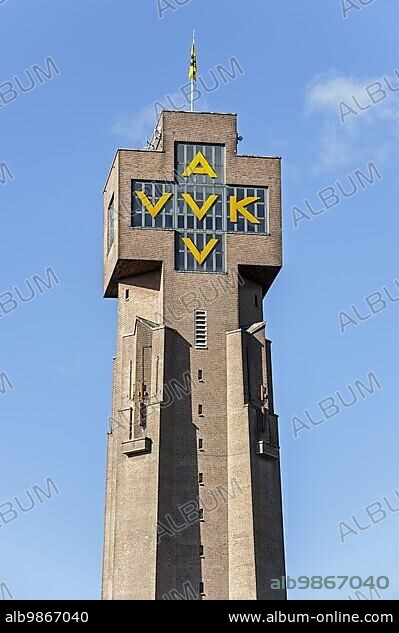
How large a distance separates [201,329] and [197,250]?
12.8ft

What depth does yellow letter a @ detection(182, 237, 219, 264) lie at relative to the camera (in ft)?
227

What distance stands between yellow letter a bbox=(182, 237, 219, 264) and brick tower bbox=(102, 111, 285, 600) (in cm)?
7

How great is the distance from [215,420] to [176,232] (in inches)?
362

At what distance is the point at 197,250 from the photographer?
228 feet

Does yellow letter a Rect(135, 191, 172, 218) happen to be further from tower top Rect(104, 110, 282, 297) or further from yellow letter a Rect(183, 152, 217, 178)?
yellow letter a Rect(183, 152, 217, 178)

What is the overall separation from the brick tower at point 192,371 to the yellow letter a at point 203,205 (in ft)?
0.15

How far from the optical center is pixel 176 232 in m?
69.6

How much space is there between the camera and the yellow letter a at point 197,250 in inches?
2729

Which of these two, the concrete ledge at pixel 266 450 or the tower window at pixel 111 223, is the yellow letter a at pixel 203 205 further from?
the concrete ledge at pixel 266 450

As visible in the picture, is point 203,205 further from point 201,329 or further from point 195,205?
point 201,329
